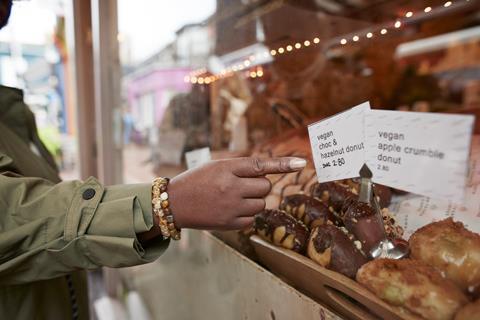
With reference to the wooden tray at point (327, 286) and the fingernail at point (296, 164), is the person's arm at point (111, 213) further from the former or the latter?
the wooden tray at point (327, 286)

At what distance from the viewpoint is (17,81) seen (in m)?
2.96

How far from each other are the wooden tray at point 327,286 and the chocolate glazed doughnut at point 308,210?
11cm

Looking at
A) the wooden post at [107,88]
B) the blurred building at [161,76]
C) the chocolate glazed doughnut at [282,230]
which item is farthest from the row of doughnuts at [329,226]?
the wooden post at [107,88]

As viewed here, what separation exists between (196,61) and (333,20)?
2.93 ft

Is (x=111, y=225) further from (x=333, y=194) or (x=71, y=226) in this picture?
(x=333, y=194)

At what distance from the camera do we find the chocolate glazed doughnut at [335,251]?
70 centimetres

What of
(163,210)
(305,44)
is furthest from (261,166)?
(305,44)

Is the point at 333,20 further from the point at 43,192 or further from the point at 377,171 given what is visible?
the point at 43,192

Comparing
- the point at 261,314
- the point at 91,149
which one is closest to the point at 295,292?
the point at 261,314

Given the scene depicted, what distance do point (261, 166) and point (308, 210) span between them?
0.33m

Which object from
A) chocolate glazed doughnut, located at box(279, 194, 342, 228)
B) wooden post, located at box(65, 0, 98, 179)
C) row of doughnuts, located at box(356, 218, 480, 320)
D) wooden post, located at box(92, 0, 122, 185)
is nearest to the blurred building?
wooden post, located at box(92, 0, 122, 185)

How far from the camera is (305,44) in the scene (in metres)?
1.75

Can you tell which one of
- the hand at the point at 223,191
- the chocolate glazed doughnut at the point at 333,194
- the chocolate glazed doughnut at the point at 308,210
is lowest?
the chocolate glazed doughnut at the point at 308,210

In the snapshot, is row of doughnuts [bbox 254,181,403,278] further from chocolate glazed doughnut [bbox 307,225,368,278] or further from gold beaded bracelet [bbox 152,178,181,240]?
gold beaded bracelet [bbox 152,178,181,240]
